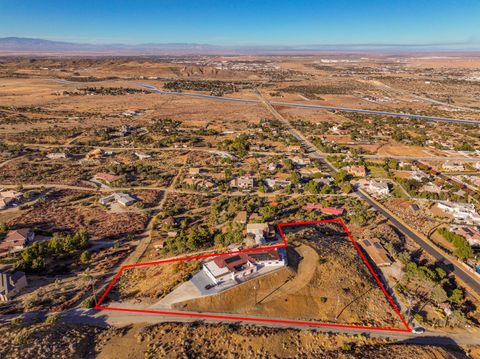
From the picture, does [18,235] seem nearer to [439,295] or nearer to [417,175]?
[439,295]

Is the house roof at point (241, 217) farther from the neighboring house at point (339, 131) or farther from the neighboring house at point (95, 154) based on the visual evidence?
the neighboring house at point (339, 131)

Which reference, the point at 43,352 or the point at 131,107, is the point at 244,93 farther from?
the point at 43,352

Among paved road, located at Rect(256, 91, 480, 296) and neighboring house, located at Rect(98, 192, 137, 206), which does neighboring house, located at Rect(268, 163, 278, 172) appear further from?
neighboring house, located at Rect(98, 192, 137, 206)

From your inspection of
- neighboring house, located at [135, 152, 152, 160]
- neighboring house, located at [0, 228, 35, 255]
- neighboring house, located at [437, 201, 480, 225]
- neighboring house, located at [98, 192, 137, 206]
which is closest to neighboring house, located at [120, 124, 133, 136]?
neighboring house, located at [135, 152, 152, 160]

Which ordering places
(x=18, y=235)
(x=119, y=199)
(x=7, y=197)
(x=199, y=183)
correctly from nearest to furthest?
(x=18, y=235) < (x=7, y=197) < (x=119, y=199) < (x=199, y=183)

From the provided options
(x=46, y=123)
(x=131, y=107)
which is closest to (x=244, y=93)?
(x=131, y=107)

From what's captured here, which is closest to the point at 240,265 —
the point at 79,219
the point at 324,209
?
the point at 324,209
